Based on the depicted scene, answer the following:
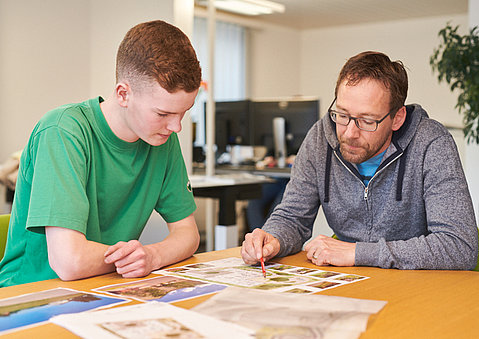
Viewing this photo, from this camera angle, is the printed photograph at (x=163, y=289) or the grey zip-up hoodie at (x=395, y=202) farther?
the grey zip-up hoodie at (x=395, y=202)

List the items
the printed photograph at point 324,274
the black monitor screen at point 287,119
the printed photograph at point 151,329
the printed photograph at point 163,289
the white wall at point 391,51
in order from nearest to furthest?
the printed photograph at point 151,329
the printed photograph at point 163,289
the printed photograph at point 324,274
the black monitor screen at point 287,119
the white wall at point 391,51

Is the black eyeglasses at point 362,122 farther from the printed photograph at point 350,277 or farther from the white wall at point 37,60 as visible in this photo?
the white wall at point 37,60

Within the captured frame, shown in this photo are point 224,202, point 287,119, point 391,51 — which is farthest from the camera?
point 391,51

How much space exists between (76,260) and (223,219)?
2.30m

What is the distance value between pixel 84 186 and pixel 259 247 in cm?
44

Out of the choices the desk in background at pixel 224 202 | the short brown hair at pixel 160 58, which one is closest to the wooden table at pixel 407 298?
the short brown hair at pixel 160 58

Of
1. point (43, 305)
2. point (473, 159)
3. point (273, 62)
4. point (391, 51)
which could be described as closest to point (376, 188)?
point (43, 305)

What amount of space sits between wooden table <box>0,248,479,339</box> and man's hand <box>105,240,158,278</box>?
3 cm

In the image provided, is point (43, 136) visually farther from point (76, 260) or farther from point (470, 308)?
point (470, 308)

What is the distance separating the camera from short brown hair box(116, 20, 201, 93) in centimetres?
129

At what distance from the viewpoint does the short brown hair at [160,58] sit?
4.23 feet

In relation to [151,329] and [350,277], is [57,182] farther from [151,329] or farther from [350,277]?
[350,277]

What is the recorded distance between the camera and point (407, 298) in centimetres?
109

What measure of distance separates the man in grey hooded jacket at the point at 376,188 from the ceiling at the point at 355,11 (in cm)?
587
